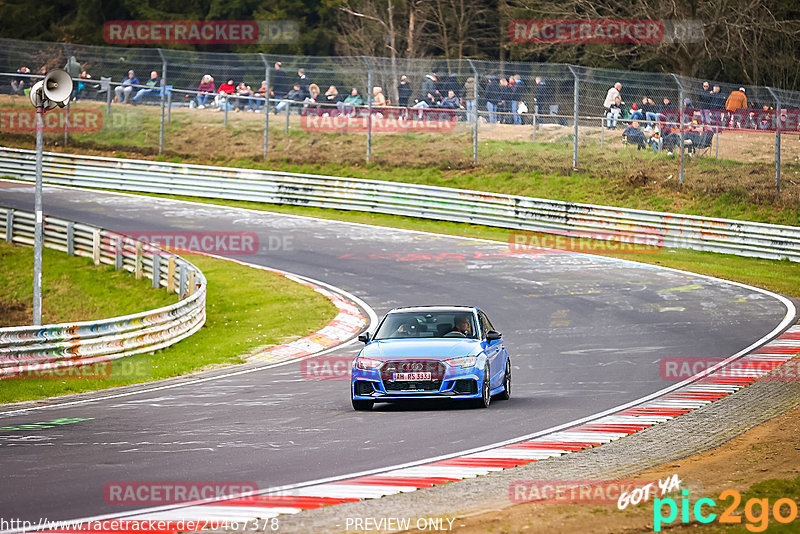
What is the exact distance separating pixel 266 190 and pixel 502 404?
74.7ft

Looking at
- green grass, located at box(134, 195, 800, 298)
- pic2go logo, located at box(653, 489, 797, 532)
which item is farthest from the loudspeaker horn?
green grass, located at box(134, 195, 800, 298)

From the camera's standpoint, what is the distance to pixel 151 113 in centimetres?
4072

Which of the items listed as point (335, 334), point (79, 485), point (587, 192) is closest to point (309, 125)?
point (587, 192)

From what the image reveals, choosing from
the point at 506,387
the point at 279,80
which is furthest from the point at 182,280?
the point at 279,80

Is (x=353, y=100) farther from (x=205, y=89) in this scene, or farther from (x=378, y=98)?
(x=205, y=89)

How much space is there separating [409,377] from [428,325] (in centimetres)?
128

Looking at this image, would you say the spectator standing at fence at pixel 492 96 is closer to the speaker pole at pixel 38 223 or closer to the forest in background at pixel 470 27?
the forest in background at pixel 470 27

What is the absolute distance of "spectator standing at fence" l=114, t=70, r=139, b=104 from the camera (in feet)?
129

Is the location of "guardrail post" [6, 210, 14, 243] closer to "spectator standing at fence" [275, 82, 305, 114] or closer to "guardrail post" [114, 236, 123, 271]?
"guardrail post" [114, 236, 123, 271]

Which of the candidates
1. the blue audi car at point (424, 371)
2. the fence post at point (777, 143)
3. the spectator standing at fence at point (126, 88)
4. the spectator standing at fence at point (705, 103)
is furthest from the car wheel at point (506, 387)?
the spectator standing at fence at point (126, 88)

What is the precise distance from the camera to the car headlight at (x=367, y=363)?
12984 mm

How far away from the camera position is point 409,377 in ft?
42.4

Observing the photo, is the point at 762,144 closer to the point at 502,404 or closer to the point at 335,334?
the point at 335,334

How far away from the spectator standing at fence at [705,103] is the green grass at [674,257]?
4049mm
